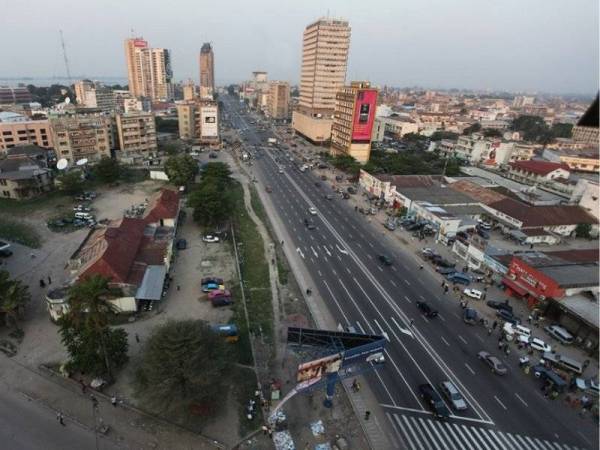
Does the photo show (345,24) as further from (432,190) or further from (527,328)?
(527,328)

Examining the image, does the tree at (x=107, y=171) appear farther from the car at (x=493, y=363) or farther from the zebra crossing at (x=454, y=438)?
the car at (x=493, y=363)

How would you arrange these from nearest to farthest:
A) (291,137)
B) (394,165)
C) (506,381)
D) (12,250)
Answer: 1. (506,381)
2. (12,250)
3. (394,165)
4. (291,137)

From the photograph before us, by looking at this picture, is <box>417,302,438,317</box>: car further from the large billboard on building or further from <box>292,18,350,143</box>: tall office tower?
<box>292,18,350,143</box>: tall office tower

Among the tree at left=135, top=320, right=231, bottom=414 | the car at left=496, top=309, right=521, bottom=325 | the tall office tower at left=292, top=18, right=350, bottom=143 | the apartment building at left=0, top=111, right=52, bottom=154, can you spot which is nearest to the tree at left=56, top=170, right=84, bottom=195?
the apartment building at left=0, top=111, right=52, bottom=154

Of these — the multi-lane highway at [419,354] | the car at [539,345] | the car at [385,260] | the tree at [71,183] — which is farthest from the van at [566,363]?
the tree at [71,183]

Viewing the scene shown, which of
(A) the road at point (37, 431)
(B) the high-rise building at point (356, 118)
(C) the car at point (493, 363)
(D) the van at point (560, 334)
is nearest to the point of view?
(A) the road at point (37, 431)

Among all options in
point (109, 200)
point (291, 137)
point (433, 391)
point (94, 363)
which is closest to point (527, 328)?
point (433, 391)

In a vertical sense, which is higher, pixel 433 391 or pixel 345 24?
pixel 345 24
